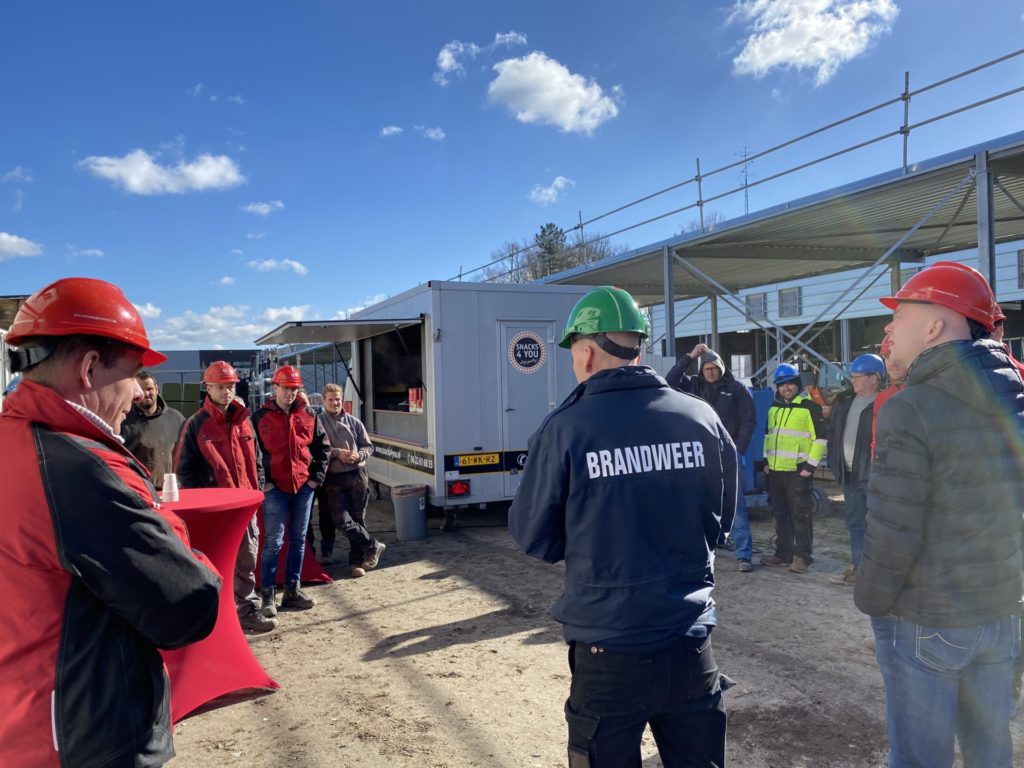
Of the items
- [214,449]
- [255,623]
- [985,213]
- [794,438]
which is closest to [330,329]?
[214,449]

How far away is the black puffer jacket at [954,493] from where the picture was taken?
2033mm

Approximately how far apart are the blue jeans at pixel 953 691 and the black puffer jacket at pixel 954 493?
60 millimetres

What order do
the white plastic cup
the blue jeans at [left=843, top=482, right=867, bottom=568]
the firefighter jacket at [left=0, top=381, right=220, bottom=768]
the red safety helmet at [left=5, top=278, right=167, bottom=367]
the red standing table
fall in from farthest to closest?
the blue jeans at [left=843, top=482, right=867, bottom=568] → the red standing table → the white plastic cup → the red safety helmet at [left=5, top=278, right=167, bottom=367] → the firefighter jacket at [left=0, top=381, right=220, bottom=768]

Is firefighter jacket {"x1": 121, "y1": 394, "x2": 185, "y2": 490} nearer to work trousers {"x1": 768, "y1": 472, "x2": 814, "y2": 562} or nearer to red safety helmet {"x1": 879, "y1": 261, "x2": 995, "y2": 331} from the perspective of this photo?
red safety helmet {"x1": 879, "y1": 261, "x2": 995, "y2": 331}

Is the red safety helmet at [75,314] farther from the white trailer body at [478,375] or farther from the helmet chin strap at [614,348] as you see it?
the white trailer body at [478,375]

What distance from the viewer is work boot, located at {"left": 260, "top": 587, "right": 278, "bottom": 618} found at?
5.58 m

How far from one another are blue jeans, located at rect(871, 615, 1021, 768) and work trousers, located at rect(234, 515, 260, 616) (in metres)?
4.57

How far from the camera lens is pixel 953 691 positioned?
6.85ft

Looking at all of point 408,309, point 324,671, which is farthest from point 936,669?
point 408,309

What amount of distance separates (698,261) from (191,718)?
402 inches

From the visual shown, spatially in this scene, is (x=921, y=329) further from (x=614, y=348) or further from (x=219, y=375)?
(x=219, y=375)

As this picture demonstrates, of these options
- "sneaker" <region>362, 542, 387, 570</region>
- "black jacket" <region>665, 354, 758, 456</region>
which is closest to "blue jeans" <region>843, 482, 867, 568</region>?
"black jacket" <region>665, 354, 758, 456</region>

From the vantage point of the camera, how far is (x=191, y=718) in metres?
3.91

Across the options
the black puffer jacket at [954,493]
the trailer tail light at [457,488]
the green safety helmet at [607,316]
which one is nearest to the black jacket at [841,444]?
the black puffer jacket at [954,493]
